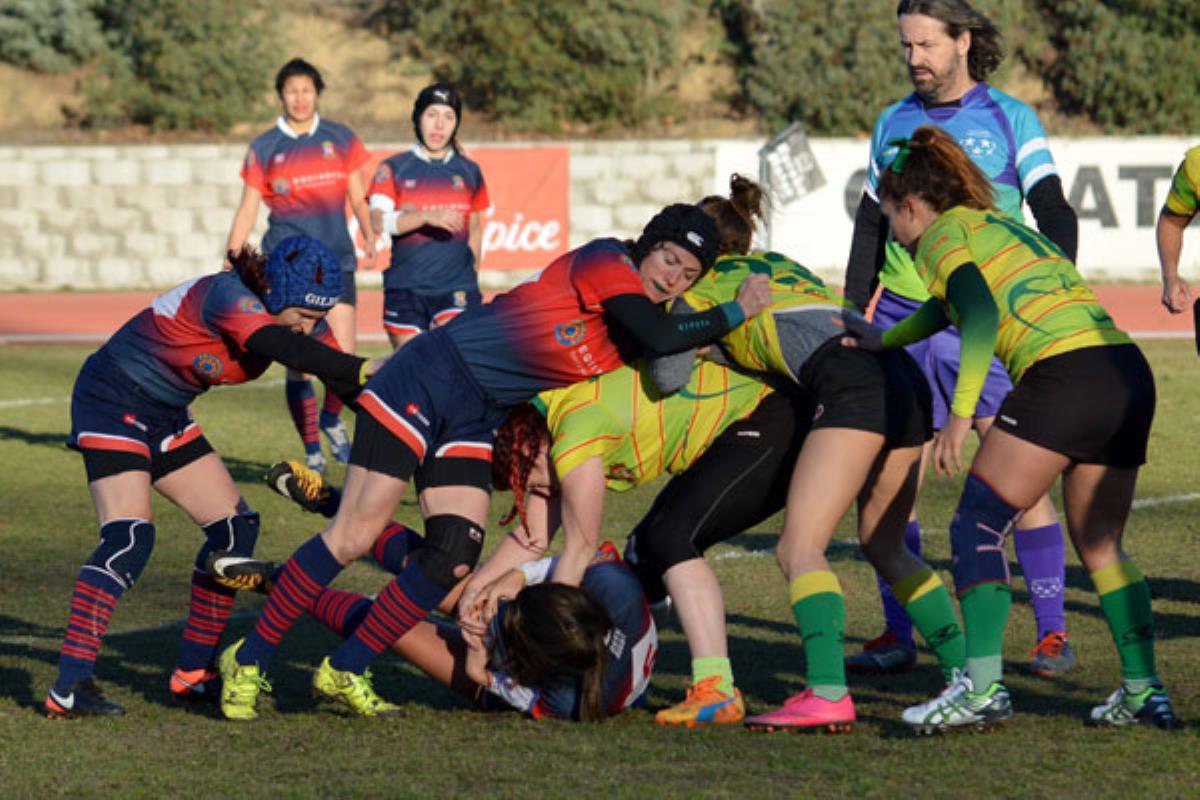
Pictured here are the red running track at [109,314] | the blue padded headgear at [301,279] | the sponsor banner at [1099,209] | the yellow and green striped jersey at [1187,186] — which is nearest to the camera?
the blue padded headgear at [301,279]

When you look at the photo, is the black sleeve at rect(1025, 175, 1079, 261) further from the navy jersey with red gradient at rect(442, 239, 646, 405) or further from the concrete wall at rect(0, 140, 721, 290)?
the concrete wall at rect(0, 140, 721, 290)

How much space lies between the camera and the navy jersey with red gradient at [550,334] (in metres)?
→ 6.12

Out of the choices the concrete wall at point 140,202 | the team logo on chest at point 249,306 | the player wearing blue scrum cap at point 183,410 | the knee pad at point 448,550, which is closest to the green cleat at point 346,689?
the knee pad at point 448,550

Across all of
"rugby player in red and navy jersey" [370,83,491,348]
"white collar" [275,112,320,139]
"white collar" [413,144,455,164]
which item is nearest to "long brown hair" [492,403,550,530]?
"rugby player in red and navy jersey" [370,83,491,348]

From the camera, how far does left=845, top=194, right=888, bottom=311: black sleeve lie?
23.7ft

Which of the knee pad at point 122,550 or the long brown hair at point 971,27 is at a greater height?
the long brown hair at point 971,27

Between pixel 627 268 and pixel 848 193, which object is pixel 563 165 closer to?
pixel 848 193

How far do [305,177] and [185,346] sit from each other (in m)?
6.40

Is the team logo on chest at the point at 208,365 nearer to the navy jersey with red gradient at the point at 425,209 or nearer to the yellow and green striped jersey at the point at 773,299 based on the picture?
the yellow and green striped jersey at the point at 773,299

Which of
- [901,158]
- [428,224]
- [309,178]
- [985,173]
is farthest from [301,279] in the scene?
[309,178]

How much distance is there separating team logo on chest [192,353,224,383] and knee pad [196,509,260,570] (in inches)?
20.0

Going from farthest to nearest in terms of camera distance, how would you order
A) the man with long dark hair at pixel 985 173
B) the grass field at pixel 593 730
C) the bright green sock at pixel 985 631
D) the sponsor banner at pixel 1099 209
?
the sponsor banner at pixel 1099 209
the man with long dark hair at pixel 985 173
the bright green sock at pixel 985 631
the grass field at pixel 593 730

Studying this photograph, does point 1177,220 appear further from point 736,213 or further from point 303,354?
point 303,354

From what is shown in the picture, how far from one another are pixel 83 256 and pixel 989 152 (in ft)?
69.4
